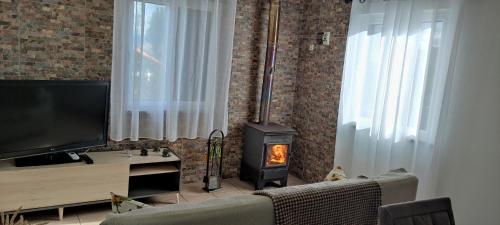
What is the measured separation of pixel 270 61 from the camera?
4.30 m

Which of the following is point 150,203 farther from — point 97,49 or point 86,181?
point 97,49

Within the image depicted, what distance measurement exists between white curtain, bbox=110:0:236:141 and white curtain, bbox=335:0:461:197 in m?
1.37

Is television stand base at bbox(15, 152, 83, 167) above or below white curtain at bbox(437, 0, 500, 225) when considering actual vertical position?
below

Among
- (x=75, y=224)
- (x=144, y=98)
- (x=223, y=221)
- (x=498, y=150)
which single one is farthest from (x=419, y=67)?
(x=75, y=224)

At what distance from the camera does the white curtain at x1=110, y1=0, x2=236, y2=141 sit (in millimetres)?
3576

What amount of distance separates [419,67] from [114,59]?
9.14 feet

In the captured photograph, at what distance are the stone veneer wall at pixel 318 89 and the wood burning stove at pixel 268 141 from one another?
16.9 inches

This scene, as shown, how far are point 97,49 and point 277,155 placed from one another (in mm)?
2200

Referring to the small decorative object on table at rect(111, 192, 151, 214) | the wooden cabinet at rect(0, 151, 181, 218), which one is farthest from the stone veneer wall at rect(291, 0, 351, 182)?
the small decorative object on table at rect(111, 192, 151, 214)

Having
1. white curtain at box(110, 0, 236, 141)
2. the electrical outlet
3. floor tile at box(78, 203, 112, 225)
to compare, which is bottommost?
floor tile at box(78, 203, 112, 225)

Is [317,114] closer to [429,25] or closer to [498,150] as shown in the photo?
[429,25]

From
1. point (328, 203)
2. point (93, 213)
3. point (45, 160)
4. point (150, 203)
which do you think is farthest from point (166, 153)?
point (328, 203)

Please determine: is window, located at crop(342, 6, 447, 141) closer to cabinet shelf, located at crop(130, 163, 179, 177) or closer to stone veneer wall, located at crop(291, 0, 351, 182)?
Result: stone veneer wall, located at crop(291, 0, 351, 182)

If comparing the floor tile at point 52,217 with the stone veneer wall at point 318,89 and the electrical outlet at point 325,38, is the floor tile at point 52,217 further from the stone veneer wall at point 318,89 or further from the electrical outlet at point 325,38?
the electrical outlet at point 325,38
